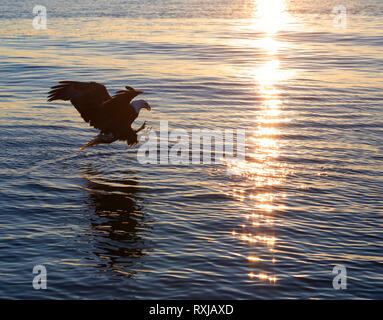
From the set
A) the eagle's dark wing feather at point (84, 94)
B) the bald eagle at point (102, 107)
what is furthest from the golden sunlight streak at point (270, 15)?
the eagle's dark wing feather at point (84, 94)

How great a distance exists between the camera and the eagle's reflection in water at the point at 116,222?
9789mm

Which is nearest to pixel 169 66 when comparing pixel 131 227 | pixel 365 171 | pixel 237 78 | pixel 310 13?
pixel 237 78

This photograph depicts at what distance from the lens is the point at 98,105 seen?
1376 centimetres

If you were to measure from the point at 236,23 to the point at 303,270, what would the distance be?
3540 cm

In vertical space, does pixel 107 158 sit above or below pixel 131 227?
above

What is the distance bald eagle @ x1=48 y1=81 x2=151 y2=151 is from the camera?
1360cm

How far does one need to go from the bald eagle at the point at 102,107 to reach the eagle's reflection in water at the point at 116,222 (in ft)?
3.10

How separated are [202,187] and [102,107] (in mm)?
2835
